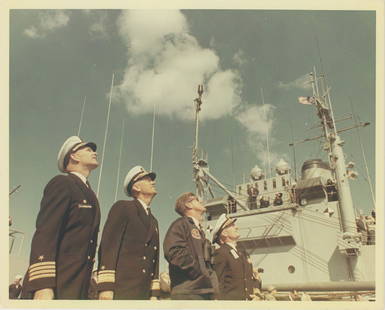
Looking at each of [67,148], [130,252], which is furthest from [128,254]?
[67,148]

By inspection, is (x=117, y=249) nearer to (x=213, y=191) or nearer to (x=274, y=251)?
(x=213, y=191)

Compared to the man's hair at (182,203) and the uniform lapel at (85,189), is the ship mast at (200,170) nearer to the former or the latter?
the man's hair at (182,203)

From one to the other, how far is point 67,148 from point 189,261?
1.53m

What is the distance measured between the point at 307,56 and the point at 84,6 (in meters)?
2.32

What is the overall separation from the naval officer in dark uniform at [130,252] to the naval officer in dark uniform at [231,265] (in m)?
0.64

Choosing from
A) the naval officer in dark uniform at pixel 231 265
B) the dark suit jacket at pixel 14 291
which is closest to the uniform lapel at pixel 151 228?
the naval officer in dark uniform at pixel 231 265

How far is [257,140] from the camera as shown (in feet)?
15.6

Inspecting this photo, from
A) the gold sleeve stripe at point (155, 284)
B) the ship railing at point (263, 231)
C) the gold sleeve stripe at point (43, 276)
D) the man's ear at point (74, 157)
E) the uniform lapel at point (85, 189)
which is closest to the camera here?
the gold sleeve stripe at point (43, 276)

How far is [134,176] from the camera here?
14.5 feet

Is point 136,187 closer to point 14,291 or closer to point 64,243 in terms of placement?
point 64,243

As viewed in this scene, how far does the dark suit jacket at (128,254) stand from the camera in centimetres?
400

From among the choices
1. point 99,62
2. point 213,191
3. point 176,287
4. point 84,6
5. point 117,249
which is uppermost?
point 84,6

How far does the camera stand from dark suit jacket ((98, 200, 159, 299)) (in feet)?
13.1

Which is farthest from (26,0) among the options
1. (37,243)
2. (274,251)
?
(274,251)
